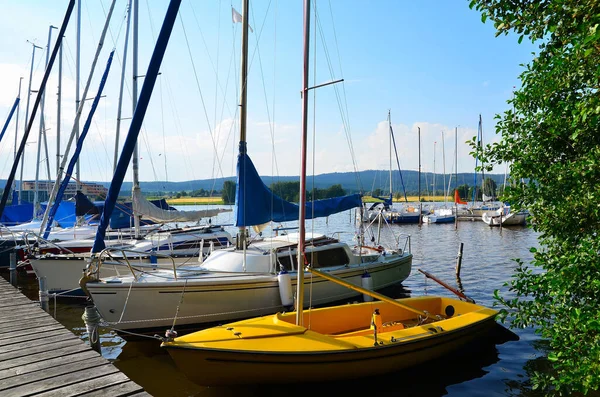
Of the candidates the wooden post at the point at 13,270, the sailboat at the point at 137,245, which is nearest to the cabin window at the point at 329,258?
the sailboat at the point at 137,245

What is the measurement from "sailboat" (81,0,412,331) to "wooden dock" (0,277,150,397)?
2139mm

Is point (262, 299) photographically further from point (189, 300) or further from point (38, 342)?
point (38, 342)

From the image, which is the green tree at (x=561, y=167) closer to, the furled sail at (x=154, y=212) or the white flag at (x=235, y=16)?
the white flag at (x=235, y=16)

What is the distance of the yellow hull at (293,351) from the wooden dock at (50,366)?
1.62m

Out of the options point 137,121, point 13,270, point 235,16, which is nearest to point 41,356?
point 137,121

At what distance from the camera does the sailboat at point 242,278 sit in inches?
395

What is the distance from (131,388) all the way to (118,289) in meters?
5.67

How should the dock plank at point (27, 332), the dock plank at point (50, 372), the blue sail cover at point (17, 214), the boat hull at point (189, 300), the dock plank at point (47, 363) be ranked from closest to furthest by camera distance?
the dock plank at point (50, 372) → the dock plank at point (47, 363) → the dock plank at point (27, 332) → the boat hull at point (189, 300) → the blue sail cover at point (17, 214)

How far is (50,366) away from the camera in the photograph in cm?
550

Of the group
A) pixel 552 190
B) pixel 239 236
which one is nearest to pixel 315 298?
pixel 239 236

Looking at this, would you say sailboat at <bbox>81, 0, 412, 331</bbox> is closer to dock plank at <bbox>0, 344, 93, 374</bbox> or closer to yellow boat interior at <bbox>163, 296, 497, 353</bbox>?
yellow boat interior at <bbox>163, 296, 497, 353</bbox>

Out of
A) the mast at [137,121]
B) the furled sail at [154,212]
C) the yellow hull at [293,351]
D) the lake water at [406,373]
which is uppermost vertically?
the mast at [137,121]

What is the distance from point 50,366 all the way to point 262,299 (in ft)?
19.4

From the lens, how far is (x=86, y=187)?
21.2 metres
